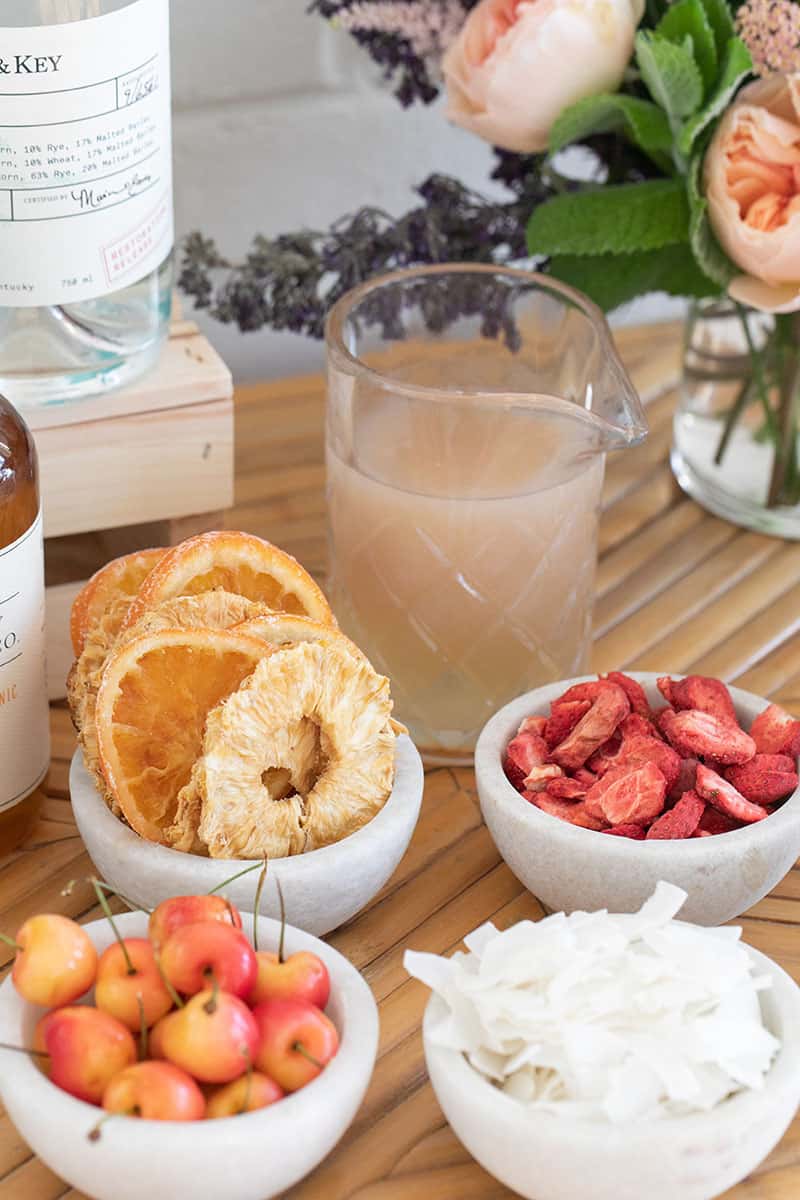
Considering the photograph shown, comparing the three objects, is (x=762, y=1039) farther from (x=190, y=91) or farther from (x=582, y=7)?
(x=190, y=91)

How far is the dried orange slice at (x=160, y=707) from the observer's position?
569 mm

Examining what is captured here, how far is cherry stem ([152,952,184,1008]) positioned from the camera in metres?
0.48

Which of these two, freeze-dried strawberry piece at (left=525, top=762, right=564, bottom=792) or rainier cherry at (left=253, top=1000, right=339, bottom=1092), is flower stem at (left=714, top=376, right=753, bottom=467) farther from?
rainier cherry at (left=253, top=1000, right=339, bottom=1092)

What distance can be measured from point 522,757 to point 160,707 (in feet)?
0.43

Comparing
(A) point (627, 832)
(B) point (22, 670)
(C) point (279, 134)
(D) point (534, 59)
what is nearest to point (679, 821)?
(A) point (627, 832)

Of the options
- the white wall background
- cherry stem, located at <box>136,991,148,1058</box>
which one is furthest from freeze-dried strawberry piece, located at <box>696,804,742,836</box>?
the white wall background

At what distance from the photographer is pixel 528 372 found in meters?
0.74

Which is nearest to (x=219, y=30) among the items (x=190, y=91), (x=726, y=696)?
(x=190, y=91)

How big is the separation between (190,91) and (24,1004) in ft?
1.93

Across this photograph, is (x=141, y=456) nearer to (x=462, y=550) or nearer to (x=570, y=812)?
(x=462, y=550)

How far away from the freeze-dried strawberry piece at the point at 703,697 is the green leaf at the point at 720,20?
29 centimetres

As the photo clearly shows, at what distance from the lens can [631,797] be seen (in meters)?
0.58
